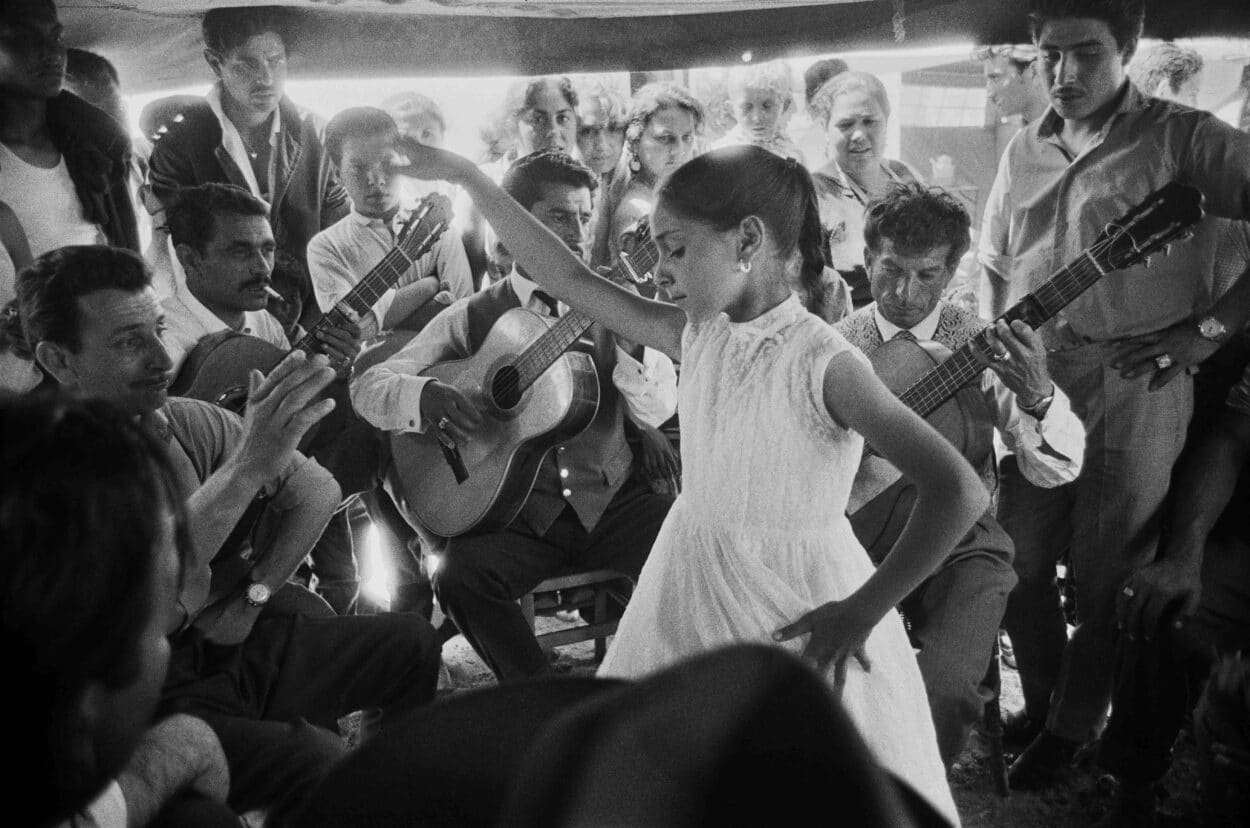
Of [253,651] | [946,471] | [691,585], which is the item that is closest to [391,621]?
[253,651]

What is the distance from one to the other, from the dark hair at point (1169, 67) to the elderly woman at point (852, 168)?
1013 mm

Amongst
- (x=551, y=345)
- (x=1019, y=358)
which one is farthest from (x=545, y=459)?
(x=1019, y=358)

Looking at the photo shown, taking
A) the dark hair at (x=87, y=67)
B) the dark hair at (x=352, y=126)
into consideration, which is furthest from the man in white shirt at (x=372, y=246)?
the dark hair at (x=87, y=67)

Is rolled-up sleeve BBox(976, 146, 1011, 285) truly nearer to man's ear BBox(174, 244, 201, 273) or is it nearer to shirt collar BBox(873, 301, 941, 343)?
shirt collar BBox(873, 301, 941, 343)

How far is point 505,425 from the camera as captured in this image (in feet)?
11.6

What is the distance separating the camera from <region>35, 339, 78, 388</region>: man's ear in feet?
8.48

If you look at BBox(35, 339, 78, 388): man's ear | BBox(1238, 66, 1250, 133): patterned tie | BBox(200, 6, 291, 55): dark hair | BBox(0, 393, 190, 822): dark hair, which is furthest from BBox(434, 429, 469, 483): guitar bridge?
BBox(1238, 66, 1250, 133): patterned tie

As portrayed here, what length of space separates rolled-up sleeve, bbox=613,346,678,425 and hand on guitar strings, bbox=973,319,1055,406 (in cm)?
105

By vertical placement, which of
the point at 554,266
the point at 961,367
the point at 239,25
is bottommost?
the point at 961,367

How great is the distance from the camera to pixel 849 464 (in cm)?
206

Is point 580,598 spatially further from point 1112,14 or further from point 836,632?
point 1112,14

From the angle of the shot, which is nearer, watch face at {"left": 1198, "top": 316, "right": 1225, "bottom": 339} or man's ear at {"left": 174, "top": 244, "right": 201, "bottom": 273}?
watch face at {"left": 1198, "top": 316, "right": 1225, "bottom": 339}

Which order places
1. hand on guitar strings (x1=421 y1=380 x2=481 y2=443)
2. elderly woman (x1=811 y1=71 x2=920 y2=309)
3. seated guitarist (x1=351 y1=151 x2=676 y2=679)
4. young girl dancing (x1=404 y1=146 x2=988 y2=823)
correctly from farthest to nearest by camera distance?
elderly woman (x1=811 y1=71 x2=920 y2=309)
hand on guitar strings (x1=421 y1=380 x2=481 y2=443)
seated guitarist (x1=351 y1=151 x2=676 y2=679)
young girl dancing (x1=404 y1=146 x2=988 y2=823)

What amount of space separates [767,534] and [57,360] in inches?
65.0
